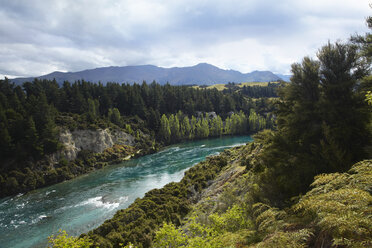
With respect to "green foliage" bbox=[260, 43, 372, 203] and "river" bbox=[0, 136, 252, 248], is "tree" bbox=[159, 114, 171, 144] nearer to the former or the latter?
"river" bbox=[0, 136, 252, 248]

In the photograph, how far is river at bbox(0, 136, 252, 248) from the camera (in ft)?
88.7

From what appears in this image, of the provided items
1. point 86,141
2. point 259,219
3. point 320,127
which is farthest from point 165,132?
point 259,219

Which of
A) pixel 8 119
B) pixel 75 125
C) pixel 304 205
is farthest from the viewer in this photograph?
pixel 75 125

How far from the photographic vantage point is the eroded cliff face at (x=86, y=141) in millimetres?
56062

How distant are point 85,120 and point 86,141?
942 centimetres

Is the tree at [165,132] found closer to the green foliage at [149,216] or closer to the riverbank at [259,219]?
the green foliage at [149,216]

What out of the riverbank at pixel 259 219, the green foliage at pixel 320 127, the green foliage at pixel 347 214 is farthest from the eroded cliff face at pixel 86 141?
the green foliage at pixel 347 214

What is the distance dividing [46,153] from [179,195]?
4086 cm

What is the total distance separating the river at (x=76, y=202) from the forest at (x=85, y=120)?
646 centimetres

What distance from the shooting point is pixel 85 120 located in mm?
68812

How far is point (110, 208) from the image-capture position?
106ft

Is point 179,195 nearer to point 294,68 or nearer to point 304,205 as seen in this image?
point 294,68

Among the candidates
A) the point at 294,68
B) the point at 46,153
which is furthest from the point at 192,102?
the point at 294,68

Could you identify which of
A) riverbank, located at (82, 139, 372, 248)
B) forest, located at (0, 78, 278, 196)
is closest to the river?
forest, located at (0, 78, 278, 196)
